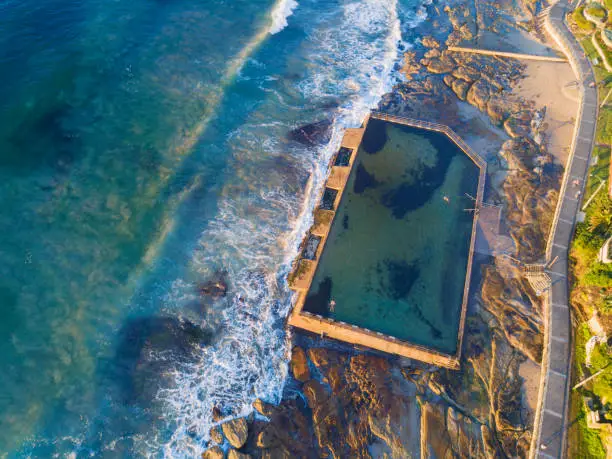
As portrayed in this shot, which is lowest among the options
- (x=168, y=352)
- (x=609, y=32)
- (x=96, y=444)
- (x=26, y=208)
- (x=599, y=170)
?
(x=96, y=444)

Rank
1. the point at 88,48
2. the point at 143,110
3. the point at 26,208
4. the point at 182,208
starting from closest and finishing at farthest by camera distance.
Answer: the point at 26,208 → the point at 182,208 → the point at 143,110 → the point at 88,48

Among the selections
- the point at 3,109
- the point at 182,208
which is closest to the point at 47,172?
the point at 3,109

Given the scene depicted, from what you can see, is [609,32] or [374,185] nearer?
[374,185]

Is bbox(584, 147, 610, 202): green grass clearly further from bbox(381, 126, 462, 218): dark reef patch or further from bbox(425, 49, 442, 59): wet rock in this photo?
bbox(425, 49, 442, 59): wet rock

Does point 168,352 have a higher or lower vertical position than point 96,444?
higher

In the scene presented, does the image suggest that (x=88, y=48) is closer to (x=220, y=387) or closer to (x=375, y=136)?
(x=375, y=136)

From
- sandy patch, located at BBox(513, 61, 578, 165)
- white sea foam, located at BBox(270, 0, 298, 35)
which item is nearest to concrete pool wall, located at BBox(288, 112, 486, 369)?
sandy patch, located at BBox(513, 61, 578, 165)
